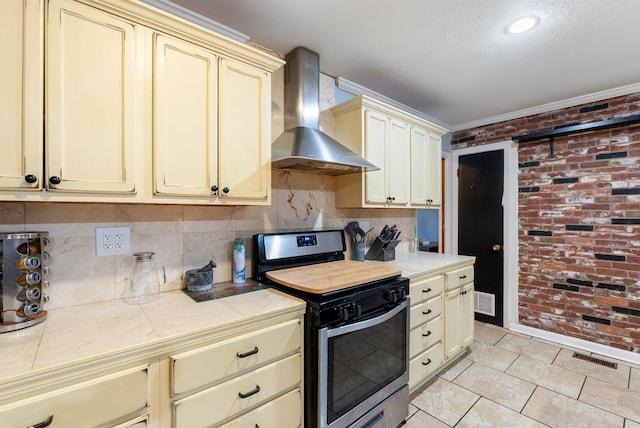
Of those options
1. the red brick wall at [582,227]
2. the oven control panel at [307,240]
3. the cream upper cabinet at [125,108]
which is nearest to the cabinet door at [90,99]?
the cream upper cabinet at [125,108]

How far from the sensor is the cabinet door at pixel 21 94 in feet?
3.38

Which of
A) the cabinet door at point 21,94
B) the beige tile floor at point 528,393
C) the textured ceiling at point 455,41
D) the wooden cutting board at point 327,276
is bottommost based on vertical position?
the beige tile floor at point 528,393

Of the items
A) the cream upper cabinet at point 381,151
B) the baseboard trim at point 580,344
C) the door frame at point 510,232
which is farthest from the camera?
the door frame at point 510,232

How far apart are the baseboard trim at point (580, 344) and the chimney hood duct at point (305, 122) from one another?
2.79m

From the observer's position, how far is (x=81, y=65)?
3.84ft

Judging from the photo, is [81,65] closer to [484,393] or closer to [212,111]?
[212,111]

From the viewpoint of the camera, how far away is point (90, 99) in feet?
3.90

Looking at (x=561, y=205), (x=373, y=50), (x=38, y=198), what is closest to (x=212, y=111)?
(x=38, y=198)

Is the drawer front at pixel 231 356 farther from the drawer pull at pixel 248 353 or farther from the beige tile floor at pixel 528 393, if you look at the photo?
the beige tile floor at pixel 528 393

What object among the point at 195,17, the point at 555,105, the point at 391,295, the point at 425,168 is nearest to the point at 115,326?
the point at 391,295

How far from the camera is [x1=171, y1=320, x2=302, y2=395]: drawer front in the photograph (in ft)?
3.67

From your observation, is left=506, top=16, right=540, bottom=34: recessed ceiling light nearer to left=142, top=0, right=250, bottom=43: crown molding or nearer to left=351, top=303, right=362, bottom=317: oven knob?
left=142, top=0, right=250, bottom=43: crown molding

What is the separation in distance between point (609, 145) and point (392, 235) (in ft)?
7.56

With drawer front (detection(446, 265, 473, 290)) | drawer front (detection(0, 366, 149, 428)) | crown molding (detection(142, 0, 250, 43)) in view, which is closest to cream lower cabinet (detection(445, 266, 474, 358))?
drawer front (detection(446, 265, 473, 290))
